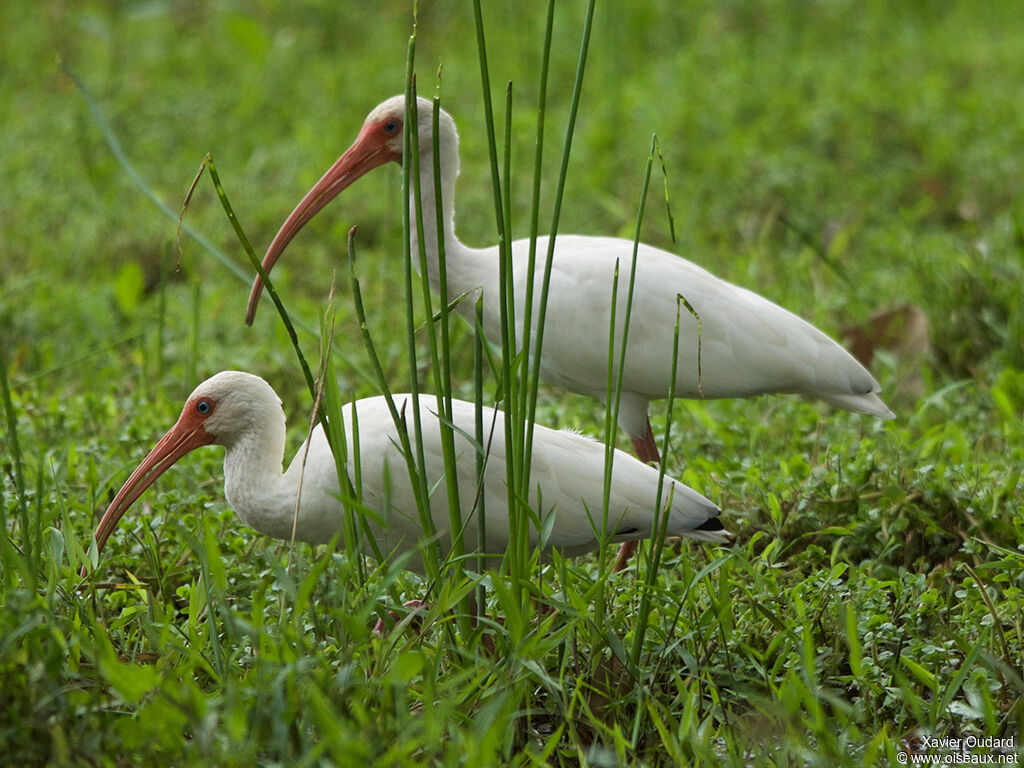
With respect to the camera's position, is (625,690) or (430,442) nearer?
(625,690)

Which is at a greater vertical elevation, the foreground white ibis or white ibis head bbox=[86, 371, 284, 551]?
white ibis head bbox=[86, 371, 284, 551]

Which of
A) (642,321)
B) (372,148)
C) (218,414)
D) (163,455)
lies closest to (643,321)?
(642,321)

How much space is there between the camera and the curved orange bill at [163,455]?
319 centimetres

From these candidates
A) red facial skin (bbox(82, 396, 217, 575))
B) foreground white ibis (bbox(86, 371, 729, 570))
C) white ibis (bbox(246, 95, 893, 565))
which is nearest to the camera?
foreground white ibis (bbox(86, 371, 729, 570))

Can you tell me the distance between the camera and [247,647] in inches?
111

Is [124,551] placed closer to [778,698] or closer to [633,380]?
[633,380]

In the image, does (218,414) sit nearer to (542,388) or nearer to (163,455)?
(163,455)

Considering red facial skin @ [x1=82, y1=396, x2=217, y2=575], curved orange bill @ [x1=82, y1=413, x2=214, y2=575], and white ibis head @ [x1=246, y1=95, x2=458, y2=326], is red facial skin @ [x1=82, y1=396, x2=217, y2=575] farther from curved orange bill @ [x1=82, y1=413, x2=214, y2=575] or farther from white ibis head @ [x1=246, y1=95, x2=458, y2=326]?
white ibis head @ [x1=246, y1=95, x2=458, y2=326]

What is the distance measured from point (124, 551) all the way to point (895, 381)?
2.81 meters

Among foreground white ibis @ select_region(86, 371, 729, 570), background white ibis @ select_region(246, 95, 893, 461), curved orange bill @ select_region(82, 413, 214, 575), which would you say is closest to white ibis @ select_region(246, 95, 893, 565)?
background white ibis @ select_region(246, 95, 893, 461)

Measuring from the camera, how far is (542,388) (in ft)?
16.3

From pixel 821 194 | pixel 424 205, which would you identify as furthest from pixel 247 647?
pixel 821 194

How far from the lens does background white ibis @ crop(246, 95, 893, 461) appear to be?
12.7 feet

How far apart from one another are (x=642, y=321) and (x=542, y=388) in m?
1.09
